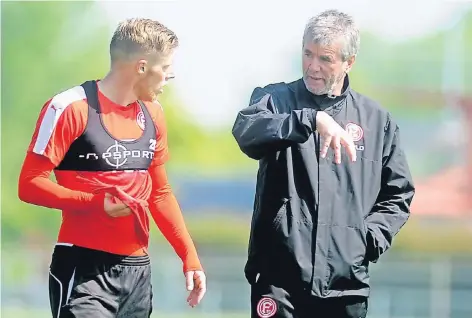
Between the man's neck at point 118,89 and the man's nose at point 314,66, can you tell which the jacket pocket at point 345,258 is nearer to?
the man's nose at point 314,66

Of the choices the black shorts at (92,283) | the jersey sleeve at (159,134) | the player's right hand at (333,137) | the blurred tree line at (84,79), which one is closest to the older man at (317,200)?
the player's right hand at (333,137)

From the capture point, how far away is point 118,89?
2.90 m

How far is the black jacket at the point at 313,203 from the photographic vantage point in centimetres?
292

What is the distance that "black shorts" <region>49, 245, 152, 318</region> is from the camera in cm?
283

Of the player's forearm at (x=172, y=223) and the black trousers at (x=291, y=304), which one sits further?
the player's forearm at (x=172, y=223)

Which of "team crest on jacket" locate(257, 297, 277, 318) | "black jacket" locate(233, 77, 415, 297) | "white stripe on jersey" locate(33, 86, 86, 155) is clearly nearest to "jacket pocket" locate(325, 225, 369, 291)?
"black jacket" locate(233, 77, 415, 297)

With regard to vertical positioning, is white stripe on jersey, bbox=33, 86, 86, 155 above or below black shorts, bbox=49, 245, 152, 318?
above

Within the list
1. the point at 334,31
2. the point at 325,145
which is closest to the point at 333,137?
the point at 325,145

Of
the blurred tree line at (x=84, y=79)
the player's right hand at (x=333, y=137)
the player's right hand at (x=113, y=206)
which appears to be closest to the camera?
the player's right hand at (x=333, y=137)

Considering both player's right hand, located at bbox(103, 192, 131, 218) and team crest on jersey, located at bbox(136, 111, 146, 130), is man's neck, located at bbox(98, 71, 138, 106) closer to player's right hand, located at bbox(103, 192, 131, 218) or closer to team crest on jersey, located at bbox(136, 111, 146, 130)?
team crest on jersey, located at bbox(136, 111, 146, 130)

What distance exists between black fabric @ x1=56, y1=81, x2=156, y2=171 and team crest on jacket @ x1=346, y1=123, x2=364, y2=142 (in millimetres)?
674

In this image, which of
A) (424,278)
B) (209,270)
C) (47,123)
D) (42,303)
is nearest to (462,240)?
(424,278)

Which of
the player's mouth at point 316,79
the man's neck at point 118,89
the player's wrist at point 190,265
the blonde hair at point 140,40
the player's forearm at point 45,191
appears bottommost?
the player's wrist at point 190,265

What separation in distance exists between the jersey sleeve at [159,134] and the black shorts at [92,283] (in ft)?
1.09
